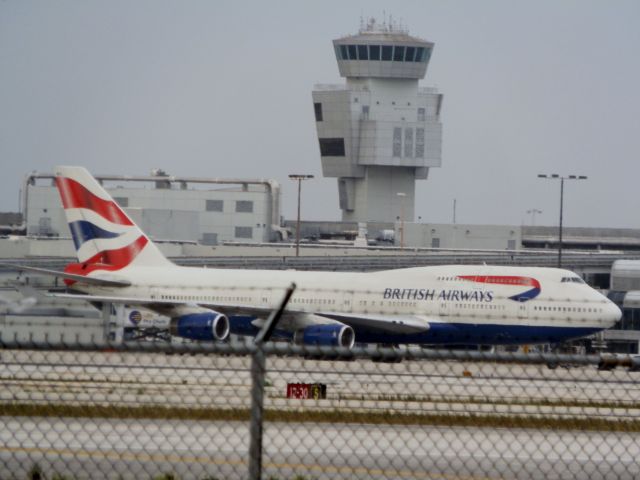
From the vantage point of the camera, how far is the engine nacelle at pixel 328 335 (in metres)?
47.9

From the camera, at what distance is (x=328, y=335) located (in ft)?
158

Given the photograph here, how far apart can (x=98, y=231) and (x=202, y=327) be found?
9.31m

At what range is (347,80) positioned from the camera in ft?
493

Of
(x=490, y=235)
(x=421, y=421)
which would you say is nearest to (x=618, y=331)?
(x=421, y=421)

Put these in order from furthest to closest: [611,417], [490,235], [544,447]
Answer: [490,235], [611,417], [544,447]

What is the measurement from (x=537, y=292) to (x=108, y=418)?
32.9 meters

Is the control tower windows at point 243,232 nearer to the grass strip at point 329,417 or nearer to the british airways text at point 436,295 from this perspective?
the british airways text at point 436,295

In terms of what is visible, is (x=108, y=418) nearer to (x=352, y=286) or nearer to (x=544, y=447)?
(x=544, y=447)

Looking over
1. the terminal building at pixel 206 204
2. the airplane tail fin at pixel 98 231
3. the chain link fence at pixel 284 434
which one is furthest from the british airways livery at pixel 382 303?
the terminal building at pixel 206 204

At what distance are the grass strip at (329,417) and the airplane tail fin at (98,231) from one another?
113 ft

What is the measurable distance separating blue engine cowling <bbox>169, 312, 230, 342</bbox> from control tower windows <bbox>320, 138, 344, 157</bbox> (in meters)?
101

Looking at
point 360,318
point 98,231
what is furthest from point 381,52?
point 360,318

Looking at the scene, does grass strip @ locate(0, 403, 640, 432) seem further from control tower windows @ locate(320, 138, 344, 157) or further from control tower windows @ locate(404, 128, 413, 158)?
control tower windows @ locate(320, 138, 344, 157)

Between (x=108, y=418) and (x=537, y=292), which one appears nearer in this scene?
(x=108, y=418)
